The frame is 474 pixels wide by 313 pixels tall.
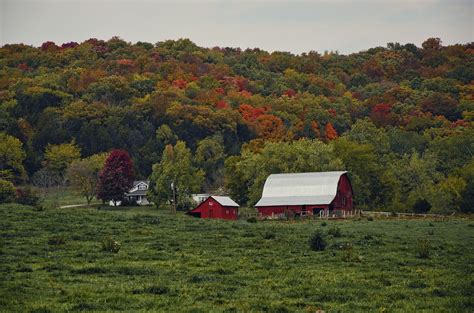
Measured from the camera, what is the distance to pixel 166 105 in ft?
504

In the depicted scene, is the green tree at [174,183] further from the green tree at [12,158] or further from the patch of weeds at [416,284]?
the patch of weeds at [416,284]

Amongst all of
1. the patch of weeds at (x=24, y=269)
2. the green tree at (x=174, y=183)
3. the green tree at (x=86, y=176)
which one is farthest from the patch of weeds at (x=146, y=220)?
the green tree at (x=86, y=176)

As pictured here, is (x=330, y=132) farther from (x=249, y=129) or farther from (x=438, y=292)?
(x=438, y=292)

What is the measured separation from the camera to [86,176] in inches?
4210

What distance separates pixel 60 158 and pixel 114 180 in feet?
101

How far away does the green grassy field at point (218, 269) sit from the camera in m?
27.4

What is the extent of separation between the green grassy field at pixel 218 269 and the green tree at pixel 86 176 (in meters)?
49.6

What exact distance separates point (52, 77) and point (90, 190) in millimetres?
78901

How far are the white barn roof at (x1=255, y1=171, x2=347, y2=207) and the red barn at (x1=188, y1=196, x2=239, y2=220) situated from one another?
5367 mm

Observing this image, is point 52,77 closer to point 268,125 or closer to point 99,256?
point 268,125

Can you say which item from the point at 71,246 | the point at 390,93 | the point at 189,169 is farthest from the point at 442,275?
the point at 390,93

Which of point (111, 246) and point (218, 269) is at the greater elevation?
point (111, 246)

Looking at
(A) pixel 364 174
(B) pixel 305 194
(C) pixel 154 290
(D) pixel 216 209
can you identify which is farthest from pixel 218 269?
(A) pixel 364 174

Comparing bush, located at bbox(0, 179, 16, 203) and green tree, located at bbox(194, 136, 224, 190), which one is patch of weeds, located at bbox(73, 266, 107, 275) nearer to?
bush, located at bbox(0, 179, 16, 203)
